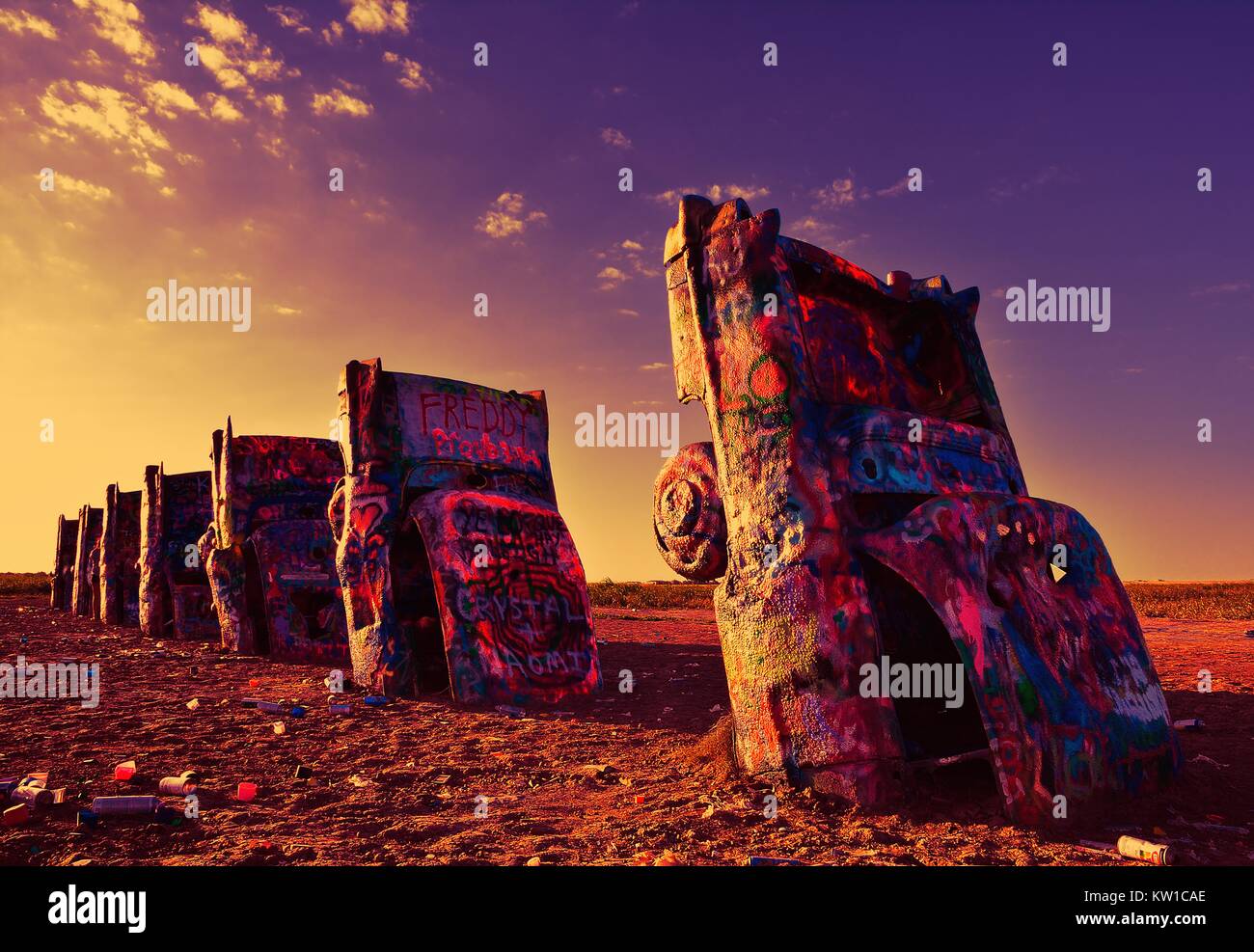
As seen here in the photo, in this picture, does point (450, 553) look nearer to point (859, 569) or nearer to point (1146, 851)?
point (859, 569)

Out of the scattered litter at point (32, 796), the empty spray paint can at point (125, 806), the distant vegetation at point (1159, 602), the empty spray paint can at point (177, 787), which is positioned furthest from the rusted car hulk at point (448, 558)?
the distant vegetation at point (1159, 602)

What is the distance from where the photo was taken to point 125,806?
13.4 feet

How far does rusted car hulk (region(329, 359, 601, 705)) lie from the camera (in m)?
7.44

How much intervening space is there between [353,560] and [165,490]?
389 inches

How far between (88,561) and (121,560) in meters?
6.19

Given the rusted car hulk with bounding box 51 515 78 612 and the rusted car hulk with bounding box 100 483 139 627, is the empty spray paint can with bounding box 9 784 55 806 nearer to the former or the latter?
the rusted car hulk with bounding box 100 483 139 627

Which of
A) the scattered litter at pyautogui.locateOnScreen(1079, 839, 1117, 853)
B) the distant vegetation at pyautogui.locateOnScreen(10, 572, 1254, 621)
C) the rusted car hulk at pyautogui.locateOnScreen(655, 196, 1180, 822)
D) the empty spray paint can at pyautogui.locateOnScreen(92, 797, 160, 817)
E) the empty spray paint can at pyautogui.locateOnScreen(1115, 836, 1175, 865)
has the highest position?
the rusted car hulk at pyautogui.locateOnScreen(655, 196, 1180, 822)

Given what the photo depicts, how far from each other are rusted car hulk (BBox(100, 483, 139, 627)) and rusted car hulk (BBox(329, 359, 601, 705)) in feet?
45.3

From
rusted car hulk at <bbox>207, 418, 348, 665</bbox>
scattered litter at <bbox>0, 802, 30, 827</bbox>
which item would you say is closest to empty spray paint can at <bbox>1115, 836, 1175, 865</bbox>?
scattered litter at <bbox>0, 802, 30, 827</bbox>

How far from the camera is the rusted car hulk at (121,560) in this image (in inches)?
750

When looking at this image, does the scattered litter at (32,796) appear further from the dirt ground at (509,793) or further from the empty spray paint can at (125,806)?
the empty spray paint can at (125,806)

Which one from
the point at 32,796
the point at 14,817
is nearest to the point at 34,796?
the point at 32,796

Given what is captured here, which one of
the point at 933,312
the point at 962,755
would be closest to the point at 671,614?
the point at 933,312

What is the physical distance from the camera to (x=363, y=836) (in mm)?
3809
